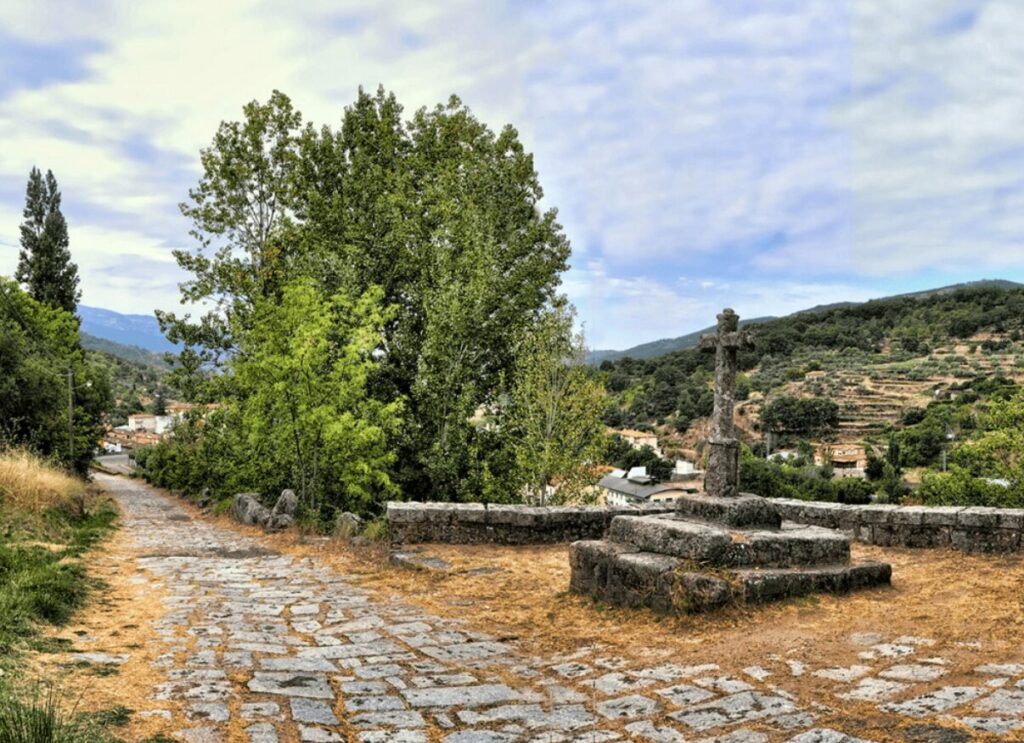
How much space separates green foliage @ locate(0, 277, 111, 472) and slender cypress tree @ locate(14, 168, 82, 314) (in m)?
1.73

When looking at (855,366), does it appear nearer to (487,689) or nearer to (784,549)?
(784,549)

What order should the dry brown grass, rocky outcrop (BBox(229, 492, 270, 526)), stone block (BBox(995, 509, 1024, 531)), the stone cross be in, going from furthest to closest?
rocky outcrop (BBox(229, 492, 270, 526)) → the dry brown grass → stone block (BBox(995, 509, 1024, 531)) → the stone cross

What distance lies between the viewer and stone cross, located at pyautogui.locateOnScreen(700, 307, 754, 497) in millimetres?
7309

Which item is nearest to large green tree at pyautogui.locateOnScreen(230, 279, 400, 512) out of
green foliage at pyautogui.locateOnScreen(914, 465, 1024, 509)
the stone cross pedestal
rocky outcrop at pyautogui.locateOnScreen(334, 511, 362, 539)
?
rocky outcrop at pyautogui.locateOnScreen(334, 511, 362, 539)

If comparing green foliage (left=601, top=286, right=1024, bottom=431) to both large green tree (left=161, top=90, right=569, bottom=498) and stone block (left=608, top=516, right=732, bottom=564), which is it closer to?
large green tree (left=161, top=90, right=569, bottom=498)

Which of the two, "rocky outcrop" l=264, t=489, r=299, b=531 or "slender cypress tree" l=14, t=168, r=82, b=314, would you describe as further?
"slender cypress tree" l=14, t=168, r=82, b=314

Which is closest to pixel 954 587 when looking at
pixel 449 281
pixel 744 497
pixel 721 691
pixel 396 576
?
pixel 744 497

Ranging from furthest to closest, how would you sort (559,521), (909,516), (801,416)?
(801,416), (559,521), (909,516)

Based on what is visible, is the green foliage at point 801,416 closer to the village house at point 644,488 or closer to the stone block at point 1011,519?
the village house at point 644,488

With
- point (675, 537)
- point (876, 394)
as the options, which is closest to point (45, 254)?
point (675, 537)

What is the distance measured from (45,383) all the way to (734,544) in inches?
1181

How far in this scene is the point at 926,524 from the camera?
859 cm

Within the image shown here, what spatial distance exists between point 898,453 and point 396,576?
1669 inches

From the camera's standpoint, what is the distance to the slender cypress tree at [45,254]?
1501 inches
